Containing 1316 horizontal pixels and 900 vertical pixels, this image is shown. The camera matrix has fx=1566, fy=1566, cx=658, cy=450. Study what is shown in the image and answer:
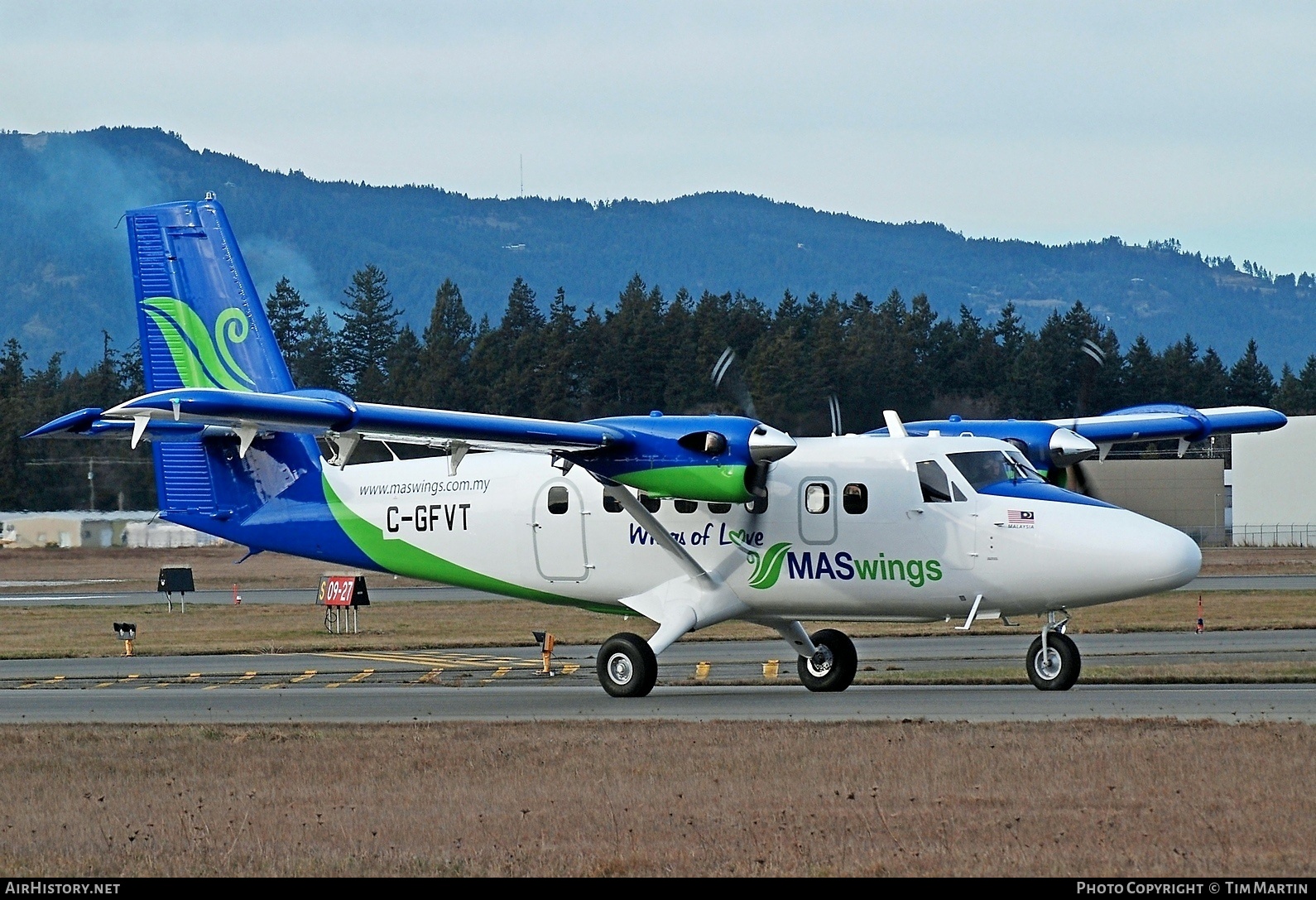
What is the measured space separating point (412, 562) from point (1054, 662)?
376 inches

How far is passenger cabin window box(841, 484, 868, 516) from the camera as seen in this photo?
67.9 ft

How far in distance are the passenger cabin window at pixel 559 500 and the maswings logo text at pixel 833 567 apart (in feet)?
9.55

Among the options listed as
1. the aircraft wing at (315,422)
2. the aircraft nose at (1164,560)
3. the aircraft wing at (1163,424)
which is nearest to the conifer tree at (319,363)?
the aircraft wing at (1163,424)

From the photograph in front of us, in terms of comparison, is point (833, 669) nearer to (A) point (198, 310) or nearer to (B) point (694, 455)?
(B) point (694, 455)

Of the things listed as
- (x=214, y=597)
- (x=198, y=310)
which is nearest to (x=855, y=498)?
(x=198, y=310)

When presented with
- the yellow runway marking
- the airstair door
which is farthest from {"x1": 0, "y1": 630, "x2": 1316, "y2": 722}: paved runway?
the airstair door

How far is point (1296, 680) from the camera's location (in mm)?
21125

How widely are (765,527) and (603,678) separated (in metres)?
3.00

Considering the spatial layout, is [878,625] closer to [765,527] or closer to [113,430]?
[765,527]

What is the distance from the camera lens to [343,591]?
35.5 metres

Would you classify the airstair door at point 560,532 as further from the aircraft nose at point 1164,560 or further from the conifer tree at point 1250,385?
the conifer tree at point 1250,385

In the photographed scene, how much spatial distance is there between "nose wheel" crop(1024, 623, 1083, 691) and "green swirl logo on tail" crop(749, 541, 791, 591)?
11.3ft

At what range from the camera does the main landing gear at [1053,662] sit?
20047 millimetres

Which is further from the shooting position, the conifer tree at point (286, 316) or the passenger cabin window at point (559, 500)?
the conifer tree at point (286, 316)
